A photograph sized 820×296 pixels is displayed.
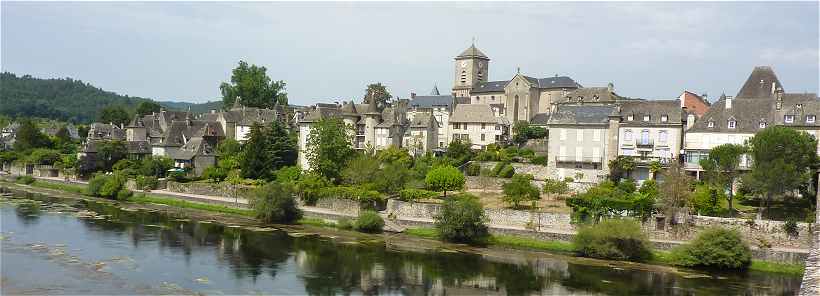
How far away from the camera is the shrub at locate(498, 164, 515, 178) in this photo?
41.1 metres

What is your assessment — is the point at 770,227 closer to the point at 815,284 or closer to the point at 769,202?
the point at 769,202

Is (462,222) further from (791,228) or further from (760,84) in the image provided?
(760,84)

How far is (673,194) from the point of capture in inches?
1188

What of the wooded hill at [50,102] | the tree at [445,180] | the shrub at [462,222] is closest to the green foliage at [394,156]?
the tree at [445,180]

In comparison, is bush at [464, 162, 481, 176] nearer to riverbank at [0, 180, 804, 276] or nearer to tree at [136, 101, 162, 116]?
riverbank at [0, 180, 804, 276]

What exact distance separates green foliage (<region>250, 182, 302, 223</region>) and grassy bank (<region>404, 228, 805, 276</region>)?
6.98 metres

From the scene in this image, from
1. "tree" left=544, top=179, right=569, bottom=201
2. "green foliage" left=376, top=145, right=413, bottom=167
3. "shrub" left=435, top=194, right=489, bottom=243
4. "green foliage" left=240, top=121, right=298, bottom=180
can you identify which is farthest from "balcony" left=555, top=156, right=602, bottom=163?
"green foliage" left=240, top=121, right=298, bottom=180

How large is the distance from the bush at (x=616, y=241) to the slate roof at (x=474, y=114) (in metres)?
21.9

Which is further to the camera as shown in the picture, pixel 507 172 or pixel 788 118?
pixel 507 172

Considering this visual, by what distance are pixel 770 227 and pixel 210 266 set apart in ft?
71.4

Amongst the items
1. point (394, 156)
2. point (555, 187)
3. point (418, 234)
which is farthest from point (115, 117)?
point (555, 187)

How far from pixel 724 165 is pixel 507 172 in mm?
12183

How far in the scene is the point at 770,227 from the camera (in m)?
28.4

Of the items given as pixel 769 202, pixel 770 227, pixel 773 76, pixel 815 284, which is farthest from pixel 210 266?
pixel 773 76
